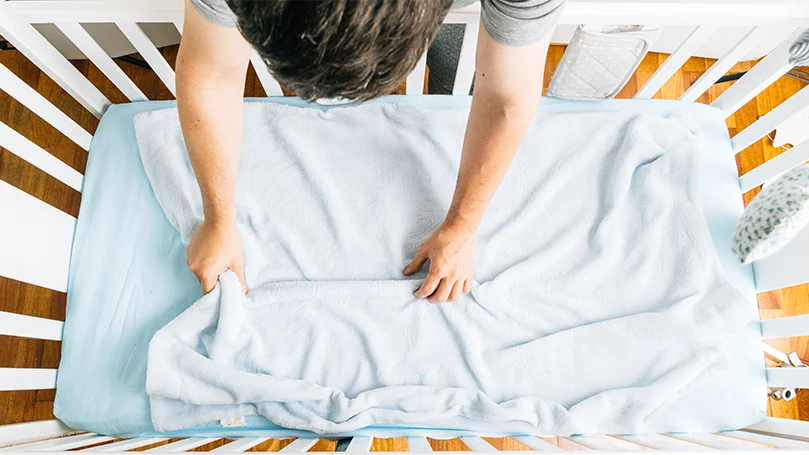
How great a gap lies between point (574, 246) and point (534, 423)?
32cm

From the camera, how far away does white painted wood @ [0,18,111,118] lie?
857 millimetres

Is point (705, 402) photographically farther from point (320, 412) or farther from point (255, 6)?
point (255, 6)

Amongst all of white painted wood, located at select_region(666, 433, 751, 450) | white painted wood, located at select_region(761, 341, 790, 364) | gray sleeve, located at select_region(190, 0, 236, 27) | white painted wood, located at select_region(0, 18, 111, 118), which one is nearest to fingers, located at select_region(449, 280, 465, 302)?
white painted wood, located at select_region(666, 433, 751, 450)

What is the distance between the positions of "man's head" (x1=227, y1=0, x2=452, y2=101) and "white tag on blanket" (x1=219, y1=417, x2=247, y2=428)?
680mm

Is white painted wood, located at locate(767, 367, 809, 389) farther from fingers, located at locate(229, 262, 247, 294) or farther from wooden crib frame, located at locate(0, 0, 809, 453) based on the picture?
fingers, located at locate(229, 262, 247, 294)

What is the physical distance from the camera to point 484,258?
3.31ft

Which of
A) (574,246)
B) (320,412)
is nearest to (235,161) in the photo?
(320,412)

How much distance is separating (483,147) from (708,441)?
595 millimetres

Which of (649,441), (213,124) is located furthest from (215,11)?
(649,441)

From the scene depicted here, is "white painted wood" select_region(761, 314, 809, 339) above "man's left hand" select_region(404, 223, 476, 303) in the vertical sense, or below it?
below

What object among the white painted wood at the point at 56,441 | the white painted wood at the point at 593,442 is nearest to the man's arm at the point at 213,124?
the white painted wood at the point at 56,441

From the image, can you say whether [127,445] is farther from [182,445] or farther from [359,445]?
[359,445]

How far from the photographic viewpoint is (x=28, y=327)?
911 millimetres

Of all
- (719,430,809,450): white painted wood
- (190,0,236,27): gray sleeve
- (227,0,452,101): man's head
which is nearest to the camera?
(227,0,452,101): man's head
